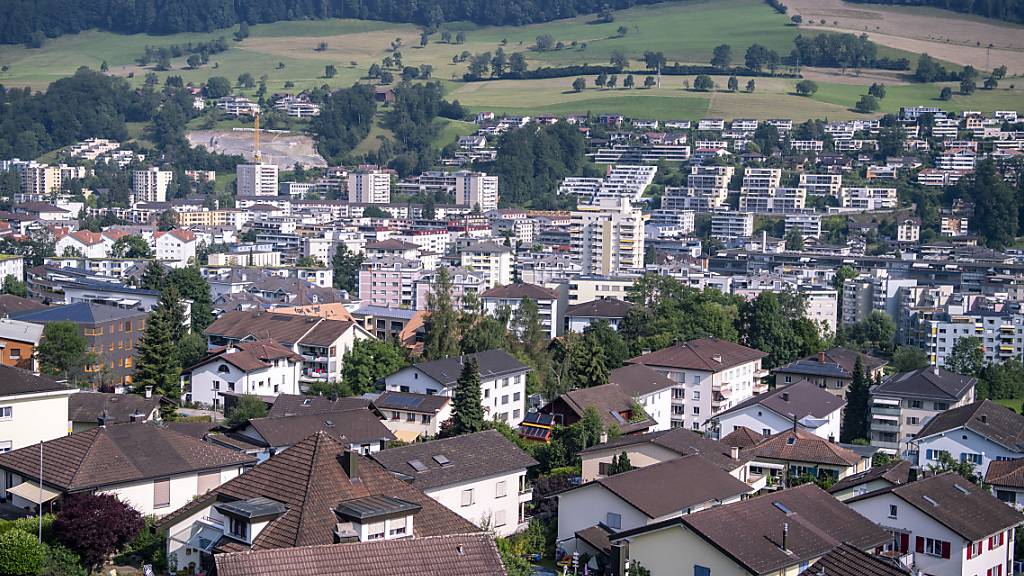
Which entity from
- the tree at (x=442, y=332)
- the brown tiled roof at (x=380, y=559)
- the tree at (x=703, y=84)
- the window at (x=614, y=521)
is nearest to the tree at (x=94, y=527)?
the brown tiled roof at (x=380, y=559)

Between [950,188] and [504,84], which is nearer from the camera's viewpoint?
[950,188]

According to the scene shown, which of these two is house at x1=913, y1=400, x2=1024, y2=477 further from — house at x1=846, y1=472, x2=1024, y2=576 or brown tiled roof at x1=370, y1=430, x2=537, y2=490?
brown tiled roof at x1=370, y1=430, x2=537, y2=490

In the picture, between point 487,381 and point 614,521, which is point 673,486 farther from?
point 487,381

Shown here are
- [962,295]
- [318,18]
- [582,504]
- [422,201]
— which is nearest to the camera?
[582,504]

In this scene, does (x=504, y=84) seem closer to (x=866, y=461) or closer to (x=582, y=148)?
(x=582, y=148)

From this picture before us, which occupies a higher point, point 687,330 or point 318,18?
point 318,18

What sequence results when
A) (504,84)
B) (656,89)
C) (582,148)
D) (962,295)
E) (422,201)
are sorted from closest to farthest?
(962,295), (422,201), (582,148), (656,89), (504,84)

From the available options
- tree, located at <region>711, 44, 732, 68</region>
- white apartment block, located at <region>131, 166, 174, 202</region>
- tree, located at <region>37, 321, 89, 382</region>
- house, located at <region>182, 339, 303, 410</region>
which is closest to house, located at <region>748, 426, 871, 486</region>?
house, located at <region>182, 339, 303, 410</region>

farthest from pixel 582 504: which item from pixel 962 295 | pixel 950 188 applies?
pixel 950 188
